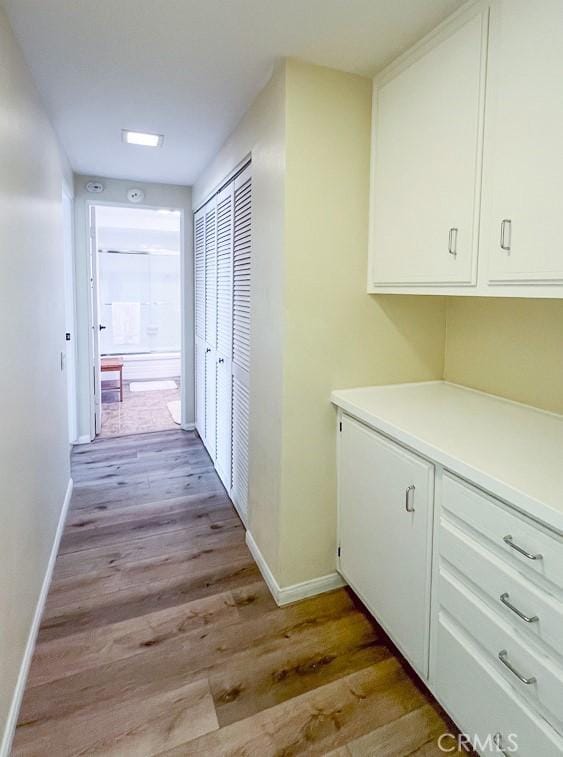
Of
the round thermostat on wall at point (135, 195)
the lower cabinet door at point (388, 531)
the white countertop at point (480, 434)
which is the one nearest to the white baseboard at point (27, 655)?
the lower cabinet door at point (388, 531)

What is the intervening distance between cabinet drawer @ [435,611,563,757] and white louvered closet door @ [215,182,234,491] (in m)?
1.84

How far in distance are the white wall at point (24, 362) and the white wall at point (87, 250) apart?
1.31 metres

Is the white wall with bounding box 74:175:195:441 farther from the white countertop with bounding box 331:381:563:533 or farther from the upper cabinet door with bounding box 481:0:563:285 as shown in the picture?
the upper cabinet door with bounding box 481:0:563:285

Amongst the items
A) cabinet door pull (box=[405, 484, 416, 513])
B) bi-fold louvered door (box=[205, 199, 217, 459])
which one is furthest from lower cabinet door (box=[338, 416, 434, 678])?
bi-fold louvered door (box=[205, 199, 217, 459])

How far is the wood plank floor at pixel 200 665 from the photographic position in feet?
4.61

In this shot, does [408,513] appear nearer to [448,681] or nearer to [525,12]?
[448,681]

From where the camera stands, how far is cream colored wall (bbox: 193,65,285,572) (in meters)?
1.86

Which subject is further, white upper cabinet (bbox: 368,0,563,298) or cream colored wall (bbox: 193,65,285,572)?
cream colored wall (bbox: 193,65,285,572)

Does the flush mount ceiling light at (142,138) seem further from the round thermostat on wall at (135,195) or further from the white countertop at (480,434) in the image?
the white countertop at (480,434)

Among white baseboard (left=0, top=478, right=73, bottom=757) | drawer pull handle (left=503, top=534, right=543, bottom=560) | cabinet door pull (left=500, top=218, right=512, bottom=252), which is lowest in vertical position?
white baseboard (left=0, top=478, right=73, bottom=757)

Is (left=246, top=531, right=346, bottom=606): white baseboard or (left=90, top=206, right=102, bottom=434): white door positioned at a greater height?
(left=90, top=206, right=102, bottom=434): white door

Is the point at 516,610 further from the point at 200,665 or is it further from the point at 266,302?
the point at 266,302

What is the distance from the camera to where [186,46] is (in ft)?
5.54

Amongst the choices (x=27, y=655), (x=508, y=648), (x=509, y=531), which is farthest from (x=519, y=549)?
(x=27, y=655)
